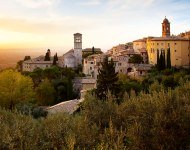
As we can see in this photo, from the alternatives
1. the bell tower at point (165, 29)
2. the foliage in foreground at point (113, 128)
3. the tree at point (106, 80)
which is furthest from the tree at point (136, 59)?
the foliage in foreground at point (113, 128)

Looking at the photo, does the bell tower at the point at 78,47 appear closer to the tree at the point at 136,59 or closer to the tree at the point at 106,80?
the tree at the point at 136,59

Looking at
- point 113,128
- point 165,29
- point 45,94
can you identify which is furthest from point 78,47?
point 113,128

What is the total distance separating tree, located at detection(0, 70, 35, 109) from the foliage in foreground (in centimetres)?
1897

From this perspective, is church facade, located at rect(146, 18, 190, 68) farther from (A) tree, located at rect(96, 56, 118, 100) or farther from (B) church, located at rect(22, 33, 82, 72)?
(A) tree, located at rect(96, 56, 118, 100)

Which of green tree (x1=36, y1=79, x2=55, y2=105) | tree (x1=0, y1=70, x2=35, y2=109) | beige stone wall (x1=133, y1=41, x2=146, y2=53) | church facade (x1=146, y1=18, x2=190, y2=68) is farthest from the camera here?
beige stone wall (x1=133, y1=41, x2=146, y2=53)

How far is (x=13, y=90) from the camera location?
34688 mm

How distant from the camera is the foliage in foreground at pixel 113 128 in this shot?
9883mm

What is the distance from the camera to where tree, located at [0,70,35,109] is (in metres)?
33.6

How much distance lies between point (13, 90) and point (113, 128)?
80.3 feet

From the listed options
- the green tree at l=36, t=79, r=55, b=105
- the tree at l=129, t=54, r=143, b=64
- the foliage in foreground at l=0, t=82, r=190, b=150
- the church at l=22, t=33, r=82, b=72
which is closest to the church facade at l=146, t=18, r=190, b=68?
the tree at l=129, t=54, r=143, b=64

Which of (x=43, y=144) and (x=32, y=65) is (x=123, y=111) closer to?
(x=43, y=144)

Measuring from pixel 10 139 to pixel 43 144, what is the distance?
108 centimetres

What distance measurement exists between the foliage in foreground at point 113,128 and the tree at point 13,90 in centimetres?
1897

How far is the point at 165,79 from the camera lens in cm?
3772
